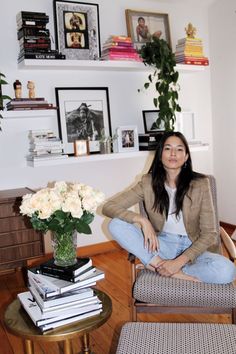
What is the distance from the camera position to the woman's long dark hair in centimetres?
210

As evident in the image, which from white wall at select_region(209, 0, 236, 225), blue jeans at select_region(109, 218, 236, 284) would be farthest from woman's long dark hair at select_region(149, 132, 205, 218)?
white wall at select_region(209, 0, 236, 225)

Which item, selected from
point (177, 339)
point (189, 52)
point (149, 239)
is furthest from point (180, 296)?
point (189, 52)

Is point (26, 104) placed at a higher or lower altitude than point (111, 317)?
higher

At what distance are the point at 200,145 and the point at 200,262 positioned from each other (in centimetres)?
204

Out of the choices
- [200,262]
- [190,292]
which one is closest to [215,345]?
[190,292]

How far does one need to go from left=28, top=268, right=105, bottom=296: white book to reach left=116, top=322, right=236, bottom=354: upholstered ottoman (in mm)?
230

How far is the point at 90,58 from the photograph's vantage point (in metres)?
3.25

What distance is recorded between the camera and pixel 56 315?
1.37 meters

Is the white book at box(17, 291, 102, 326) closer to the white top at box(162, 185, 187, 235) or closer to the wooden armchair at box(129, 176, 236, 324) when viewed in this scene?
the wooden armchair at box(129, 176, 236, 324)

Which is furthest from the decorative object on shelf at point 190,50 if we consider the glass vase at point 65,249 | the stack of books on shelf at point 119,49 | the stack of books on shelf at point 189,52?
the glass vase at point 65,249

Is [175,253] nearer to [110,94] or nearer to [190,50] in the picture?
[110,94]

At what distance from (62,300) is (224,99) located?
312 centimetres

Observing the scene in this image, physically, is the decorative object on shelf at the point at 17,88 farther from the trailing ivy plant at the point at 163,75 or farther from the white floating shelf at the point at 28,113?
the trailing ivy plant at the point at 163,75

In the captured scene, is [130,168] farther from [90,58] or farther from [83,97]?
[90,58]
